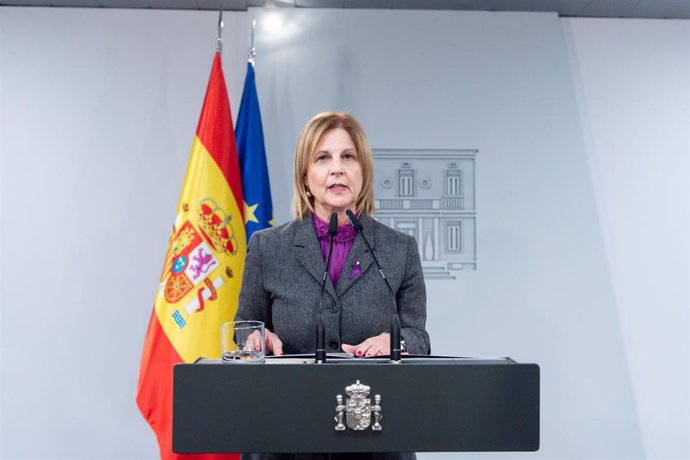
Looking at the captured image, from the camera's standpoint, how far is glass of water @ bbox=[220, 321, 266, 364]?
43.3 inches

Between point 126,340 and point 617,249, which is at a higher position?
point 617,249

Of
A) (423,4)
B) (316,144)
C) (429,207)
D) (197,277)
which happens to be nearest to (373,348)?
(316,144)

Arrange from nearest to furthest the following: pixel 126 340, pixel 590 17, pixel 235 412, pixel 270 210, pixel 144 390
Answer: pixel 235 412 → pixel 144 390 → pixel 270 210 → pixel 126 340 → pixel 590 17

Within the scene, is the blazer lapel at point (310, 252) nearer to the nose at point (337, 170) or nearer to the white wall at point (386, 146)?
the nose at point (337, 170)

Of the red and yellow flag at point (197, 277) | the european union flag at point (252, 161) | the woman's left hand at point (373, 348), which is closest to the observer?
the woman's left hand at point (373, 348)

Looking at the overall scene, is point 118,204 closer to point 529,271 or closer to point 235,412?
point 529,271

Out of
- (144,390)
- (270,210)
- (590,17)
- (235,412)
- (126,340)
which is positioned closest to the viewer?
(235,412)

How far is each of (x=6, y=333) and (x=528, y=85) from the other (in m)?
2.97

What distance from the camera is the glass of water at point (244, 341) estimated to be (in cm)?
110

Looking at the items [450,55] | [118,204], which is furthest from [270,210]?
[450,55]

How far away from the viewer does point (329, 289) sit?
1.51 metres

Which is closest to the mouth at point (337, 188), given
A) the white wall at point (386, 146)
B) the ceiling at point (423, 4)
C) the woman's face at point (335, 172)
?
the woman's face at point (335, 172)

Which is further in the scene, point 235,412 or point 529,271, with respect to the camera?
point 529,271

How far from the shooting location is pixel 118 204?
10.4ft
